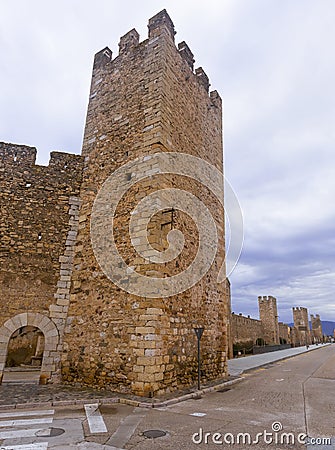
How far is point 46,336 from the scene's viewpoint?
27.0 ft

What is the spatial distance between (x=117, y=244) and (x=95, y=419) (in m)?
3.96

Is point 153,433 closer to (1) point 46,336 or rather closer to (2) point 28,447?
(2) point 28,447

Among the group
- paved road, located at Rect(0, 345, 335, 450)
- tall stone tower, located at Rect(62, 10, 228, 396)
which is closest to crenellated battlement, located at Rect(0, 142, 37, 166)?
tall stone tower, located at Rect(62, 10, 228, 396)

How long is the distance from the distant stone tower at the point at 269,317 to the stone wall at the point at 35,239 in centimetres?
2794

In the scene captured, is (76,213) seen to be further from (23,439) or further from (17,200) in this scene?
(23,439)

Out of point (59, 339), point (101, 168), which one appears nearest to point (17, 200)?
point (101, 168)

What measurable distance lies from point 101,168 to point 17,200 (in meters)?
2.47

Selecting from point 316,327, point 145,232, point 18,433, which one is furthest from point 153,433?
point 316,327

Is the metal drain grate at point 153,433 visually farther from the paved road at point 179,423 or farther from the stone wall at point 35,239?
the stone wall at point 35,239

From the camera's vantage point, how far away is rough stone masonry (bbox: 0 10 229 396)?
7.16 meters

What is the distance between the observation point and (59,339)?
824 centimetres

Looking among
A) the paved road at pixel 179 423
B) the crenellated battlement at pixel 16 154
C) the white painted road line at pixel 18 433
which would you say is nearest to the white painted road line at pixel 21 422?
the paved road at pixel 179 423

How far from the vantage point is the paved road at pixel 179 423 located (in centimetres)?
382

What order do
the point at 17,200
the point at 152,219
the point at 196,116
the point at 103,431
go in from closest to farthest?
the point at 103,431 → the point at 152,219 → the point at 17,200 → the point at 196,116
